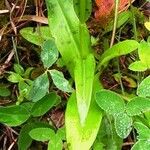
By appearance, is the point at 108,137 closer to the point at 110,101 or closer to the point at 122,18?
the point at 110,101

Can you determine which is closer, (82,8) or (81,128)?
(81,128)

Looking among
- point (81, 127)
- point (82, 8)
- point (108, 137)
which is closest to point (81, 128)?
point (81, 127)

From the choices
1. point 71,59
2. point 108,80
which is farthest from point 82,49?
point 108,80

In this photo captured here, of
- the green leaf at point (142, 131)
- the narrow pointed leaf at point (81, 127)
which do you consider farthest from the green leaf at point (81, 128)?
the green leaf at point (142, 131)

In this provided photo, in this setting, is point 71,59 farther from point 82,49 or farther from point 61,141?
point 61,141

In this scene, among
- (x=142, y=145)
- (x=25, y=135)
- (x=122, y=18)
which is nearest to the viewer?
(x=142, y=145)

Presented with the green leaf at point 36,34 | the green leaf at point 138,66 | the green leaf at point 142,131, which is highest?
the green leaf at point 36,34

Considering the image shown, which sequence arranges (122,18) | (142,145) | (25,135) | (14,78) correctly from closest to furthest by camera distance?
(142,145) → (25,135) → (14,78) → (122,18)

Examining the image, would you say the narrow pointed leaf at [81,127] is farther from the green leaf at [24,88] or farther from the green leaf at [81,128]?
the green leaf at [24,88]
